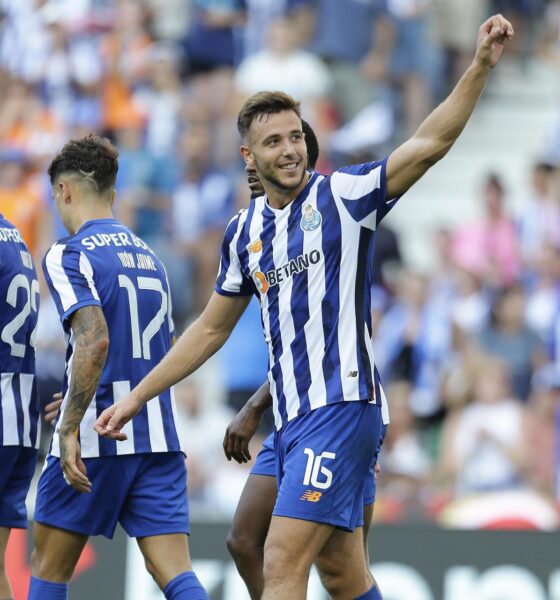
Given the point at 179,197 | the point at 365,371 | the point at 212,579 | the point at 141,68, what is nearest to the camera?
the point at 365,371

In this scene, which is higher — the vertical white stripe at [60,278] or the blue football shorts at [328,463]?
the vertical white stripe at [60,278]

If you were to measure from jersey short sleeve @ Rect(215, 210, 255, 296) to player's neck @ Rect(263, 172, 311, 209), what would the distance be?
17 cm

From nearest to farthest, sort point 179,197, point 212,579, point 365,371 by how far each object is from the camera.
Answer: point 365,371
point 212,579
point 179,197

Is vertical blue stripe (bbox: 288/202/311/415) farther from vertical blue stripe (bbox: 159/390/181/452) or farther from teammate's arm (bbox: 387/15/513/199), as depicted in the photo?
vertical blue stripe (bbox: 159/390/181/452)

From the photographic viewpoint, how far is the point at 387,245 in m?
12.1

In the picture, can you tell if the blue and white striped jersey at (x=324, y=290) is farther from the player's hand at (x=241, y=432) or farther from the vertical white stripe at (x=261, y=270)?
the player's hand at (x=241, y=432)

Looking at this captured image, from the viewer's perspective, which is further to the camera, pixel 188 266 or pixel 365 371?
pixel 188 266

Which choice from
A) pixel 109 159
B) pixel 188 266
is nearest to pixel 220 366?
pixel 188 266

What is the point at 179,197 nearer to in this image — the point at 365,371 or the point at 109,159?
Answer: the point at 109,159

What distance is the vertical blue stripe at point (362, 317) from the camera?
5.81m

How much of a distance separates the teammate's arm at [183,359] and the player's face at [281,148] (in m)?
0.63

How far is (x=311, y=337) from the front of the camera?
19.1 ft

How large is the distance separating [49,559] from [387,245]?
6.14 metres

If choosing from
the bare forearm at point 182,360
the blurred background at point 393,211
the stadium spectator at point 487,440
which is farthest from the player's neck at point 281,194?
the stadium spectator at point 487,440
